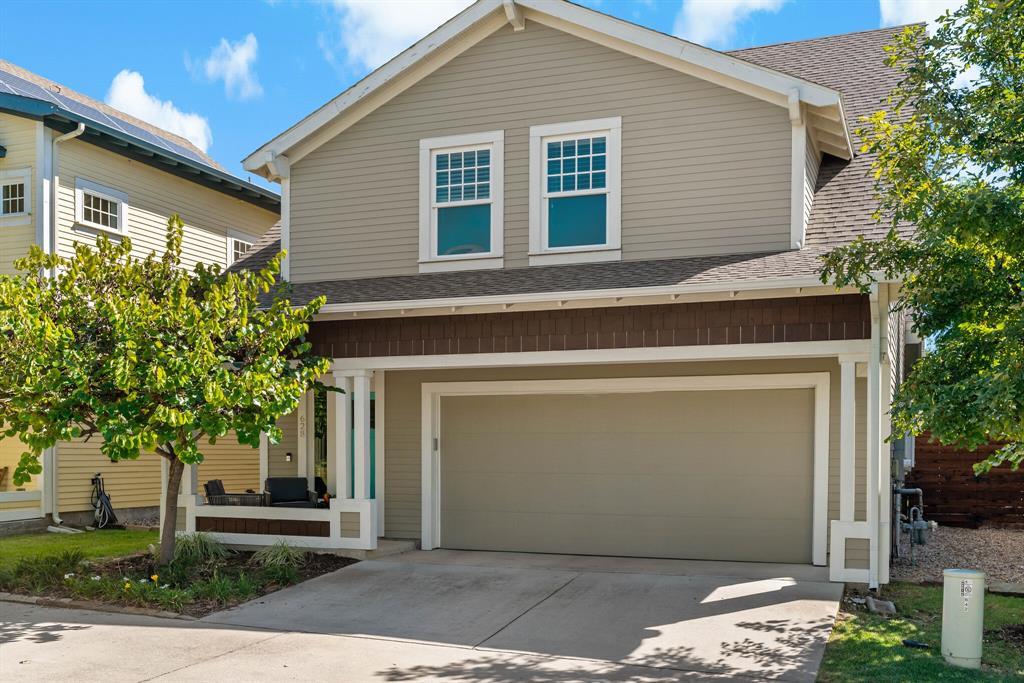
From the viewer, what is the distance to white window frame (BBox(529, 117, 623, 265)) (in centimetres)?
1135

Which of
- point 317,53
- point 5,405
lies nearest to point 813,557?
point 5,405

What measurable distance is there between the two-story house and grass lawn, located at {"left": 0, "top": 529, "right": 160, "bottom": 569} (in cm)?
129

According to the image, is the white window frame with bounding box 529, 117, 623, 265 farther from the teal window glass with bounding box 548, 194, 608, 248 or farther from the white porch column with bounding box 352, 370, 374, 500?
the white porch column with bounding box 352, 370, 374, 500

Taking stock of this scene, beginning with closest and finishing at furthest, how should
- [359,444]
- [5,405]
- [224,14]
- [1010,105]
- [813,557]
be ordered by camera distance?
[1010,105] < [5,405] < [813,557] < [359,444] < [224,14]

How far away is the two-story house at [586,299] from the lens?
1032 cm

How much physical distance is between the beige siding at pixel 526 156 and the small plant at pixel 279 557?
3621mm

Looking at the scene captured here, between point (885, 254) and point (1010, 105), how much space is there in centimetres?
151

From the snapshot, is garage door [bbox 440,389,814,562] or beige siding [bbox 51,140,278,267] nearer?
garage door [bbox 440,389,814,562]

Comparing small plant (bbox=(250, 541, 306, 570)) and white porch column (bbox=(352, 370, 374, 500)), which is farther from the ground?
white porch column (bbox=(352, 370, 374, 500))

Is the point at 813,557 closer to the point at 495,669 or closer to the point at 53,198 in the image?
the point at 495,669

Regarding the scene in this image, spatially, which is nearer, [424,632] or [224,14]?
[424,632]

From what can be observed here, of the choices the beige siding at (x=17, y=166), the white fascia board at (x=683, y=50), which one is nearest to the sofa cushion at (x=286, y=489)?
the beige siding at (x=17, y=166)

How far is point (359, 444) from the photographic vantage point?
11.5 metres

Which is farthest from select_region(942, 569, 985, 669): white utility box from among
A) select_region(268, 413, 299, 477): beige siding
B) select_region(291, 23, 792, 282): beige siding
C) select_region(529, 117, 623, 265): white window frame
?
select_region(268, 413, 299, 477): beige siding
